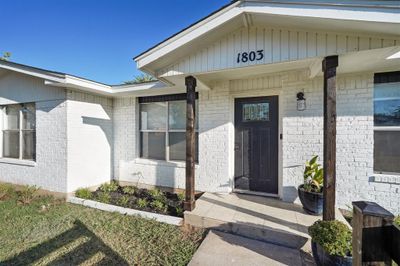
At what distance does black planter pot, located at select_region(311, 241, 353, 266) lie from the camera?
7.14 ft

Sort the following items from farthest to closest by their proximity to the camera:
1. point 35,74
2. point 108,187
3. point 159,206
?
1. point 108,187
2. point 35,74
3. point 159,206

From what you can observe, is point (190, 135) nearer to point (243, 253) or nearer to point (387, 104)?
point (243, 253)

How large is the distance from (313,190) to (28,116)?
297 inches

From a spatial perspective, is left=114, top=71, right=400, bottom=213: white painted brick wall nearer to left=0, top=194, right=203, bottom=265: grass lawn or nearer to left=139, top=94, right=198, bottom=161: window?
left=139, top=94, right=198, bottom=161: window

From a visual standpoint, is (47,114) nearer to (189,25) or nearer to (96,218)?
(96,218)

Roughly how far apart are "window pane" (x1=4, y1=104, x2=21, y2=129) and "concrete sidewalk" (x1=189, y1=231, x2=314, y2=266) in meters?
6.72

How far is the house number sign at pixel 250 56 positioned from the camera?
2959 millimetres

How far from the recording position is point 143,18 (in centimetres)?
709

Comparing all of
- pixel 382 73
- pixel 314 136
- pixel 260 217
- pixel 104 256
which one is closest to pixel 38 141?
pixel 104 256

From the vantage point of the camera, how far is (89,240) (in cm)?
321

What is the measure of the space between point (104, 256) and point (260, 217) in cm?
250

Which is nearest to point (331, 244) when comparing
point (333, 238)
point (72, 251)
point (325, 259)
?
point (333, 238)

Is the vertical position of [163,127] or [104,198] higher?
[163,127]

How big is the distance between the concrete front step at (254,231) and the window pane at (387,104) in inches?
104
